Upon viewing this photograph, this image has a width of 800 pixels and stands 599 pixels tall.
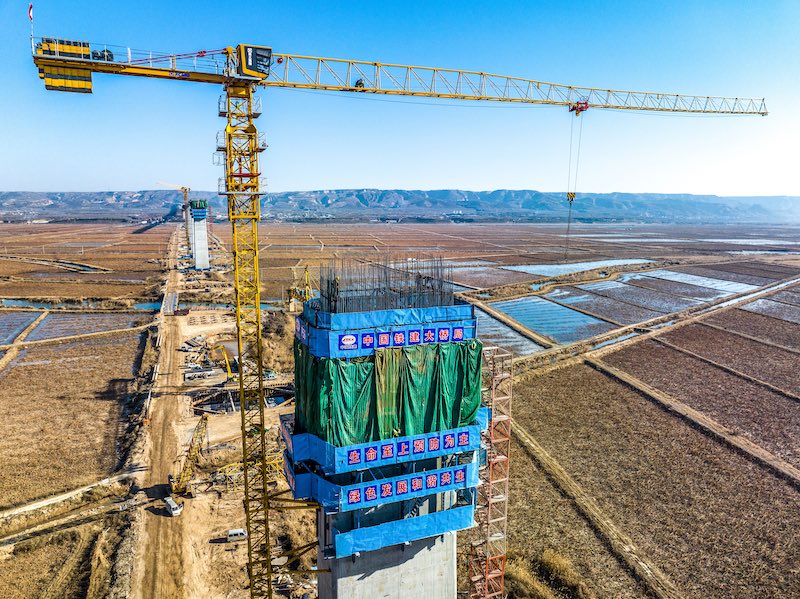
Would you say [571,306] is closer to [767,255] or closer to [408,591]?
[408,591]

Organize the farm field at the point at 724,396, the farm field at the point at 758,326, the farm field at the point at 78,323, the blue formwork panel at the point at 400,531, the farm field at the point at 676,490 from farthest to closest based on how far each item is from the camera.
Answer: the farm field at the point at 758,326
the farm field at the point at 78,323
the farm field at the point at 724,396
the farm field at the point at 676,490
the blue formwork panel at the point at 400,531

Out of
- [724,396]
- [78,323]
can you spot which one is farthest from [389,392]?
[78,323]

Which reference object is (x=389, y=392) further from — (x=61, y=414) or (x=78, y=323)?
(x=78, y=323)

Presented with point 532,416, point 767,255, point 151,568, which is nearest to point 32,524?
point 151,568

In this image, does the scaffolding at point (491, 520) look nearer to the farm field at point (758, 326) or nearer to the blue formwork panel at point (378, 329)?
the blue formwork panel at point (378, 329)

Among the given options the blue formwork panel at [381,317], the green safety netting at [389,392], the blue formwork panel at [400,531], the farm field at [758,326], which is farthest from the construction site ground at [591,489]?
the blue formwork panel at [381,317]

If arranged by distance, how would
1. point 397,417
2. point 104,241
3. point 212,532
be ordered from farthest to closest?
point 104,241 → point 212,532 → point 397,417

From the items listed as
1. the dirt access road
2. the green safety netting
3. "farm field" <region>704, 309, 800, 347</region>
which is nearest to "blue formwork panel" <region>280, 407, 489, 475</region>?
the green safety netting
